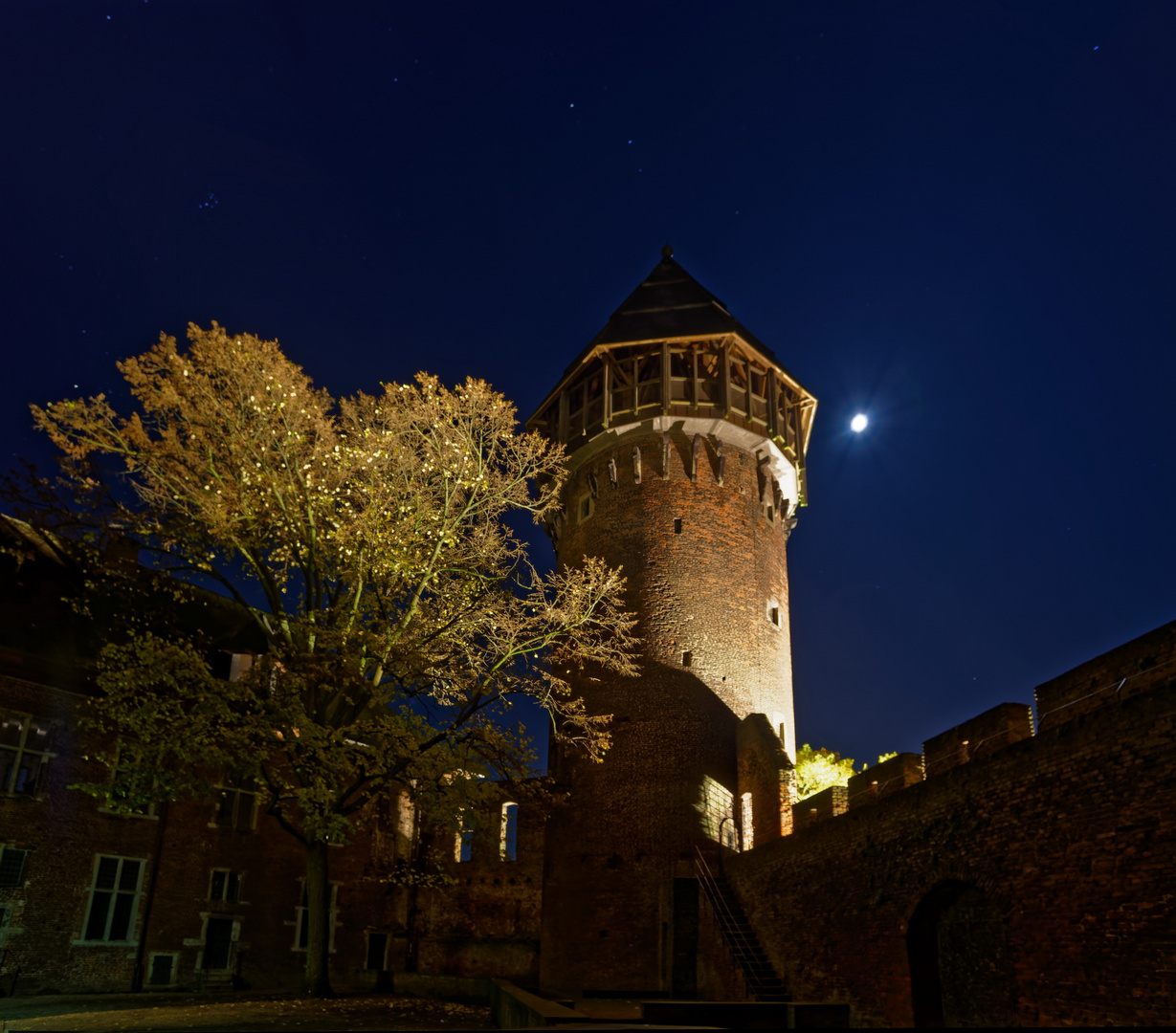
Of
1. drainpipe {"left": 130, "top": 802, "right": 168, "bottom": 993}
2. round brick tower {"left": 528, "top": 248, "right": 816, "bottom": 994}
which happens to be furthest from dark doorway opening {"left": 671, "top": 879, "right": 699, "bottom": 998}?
drainpipe {"left": 130, "top": 802, "right": 168, "bottom": 993}

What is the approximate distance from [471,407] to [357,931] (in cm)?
1656

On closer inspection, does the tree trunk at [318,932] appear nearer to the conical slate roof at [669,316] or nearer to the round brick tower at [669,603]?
the round brick tower at [669,603]

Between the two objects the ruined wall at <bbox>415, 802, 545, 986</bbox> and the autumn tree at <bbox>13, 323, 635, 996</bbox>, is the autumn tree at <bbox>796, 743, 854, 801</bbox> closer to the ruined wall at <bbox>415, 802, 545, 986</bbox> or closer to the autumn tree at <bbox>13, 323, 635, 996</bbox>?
the ruined wall at <bbox>415, 802, 545, 986</bbox>

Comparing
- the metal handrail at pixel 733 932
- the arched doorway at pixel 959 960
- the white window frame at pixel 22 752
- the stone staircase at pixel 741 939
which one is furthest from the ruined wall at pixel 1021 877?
the white window frame at pixel 22 752

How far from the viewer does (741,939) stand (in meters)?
17.4

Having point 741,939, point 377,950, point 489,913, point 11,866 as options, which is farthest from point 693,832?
point 11,866

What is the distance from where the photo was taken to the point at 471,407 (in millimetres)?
16984

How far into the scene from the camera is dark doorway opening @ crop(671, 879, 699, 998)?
19.0m

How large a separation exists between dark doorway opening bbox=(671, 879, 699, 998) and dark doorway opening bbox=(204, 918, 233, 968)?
34.8 feet

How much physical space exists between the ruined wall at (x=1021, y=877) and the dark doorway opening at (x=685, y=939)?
4.87 meters

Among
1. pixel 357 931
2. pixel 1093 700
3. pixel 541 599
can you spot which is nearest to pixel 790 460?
pixel 541 599

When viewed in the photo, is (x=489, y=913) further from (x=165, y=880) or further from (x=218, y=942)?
(x=165, y=880)

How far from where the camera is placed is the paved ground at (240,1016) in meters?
10.6

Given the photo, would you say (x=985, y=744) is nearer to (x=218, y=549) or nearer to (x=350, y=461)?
(x=350, y=461)
